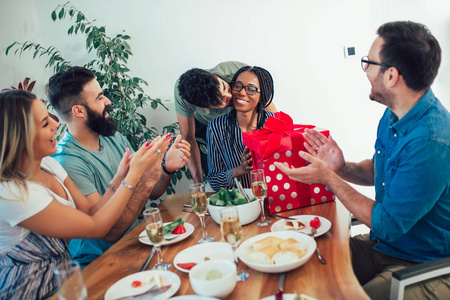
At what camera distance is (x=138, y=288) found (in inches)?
42.4

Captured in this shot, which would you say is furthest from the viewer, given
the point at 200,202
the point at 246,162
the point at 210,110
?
the point at 210,110

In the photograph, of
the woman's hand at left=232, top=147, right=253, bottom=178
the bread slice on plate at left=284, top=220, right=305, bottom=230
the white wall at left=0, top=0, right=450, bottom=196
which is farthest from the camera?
the white wall at left=0, top=0, right=450, bottom=196

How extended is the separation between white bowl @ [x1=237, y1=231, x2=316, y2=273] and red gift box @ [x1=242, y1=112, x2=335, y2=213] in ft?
1.08

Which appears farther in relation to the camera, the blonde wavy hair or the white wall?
the white wall

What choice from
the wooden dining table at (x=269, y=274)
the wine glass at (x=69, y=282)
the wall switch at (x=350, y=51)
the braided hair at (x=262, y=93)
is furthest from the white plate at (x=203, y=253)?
→ the wall switch at (x=350, y=51)

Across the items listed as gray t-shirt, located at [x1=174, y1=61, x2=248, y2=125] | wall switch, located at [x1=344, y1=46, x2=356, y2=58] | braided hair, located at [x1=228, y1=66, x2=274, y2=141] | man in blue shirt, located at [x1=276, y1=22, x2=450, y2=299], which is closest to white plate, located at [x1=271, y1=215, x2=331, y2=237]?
man in blue shirt, located at [x1=276, y1=22, x2=450, y2=299]

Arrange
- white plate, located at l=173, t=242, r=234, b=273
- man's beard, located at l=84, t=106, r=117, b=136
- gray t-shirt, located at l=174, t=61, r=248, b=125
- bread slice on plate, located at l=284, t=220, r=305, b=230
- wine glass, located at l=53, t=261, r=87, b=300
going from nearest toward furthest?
wine glass, located at l=53, t=261, r=87, b=300 → white plate, located at l=173, t=242, r=234, b=273 → bread slice on plate, located at l=284, t=220, r=305, b=230 → man's beard, located at l=84, t=106, r=117, b=136 → gray t-shirt, located at l=174, t=61, r=248, b=125

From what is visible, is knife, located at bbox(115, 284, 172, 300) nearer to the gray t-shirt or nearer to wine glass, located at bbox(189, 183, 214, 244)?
wine glass, located at bbox(189, 183, 214, 244)

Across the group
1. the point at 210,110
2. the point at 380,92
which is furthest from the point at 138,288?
the point at 210,110

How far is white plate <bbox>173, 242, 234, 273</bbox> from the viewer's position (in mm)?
1213

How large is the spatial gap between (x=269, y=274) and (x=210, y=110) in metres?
1.68

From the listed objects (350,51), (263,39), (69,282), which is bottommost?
(69,282)

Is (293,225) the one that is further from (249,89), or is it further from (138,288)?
(249,89)

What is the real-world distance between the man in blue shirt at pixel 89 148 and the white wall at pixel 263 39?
1.36 metres
